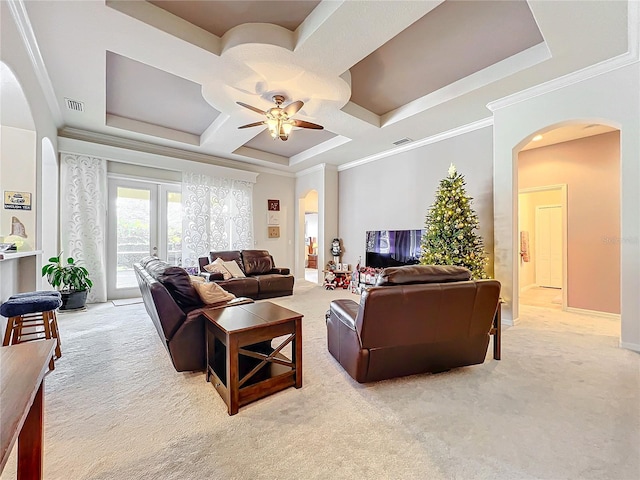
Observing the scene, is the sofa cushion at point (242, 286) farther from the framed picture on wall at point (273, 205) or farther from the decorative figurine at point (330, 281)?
the framed picture on wall at point (273, 205)

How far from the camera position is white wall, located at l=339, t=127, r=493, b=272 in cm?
459

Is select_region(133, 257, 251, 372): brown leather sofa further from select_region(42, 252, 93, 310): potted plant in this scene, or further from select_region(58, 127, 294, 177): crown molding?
select_region(58, 127, 294, 177): crown molding

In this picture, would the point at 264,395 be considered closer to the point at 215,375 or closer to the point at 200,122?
the point at 215,375

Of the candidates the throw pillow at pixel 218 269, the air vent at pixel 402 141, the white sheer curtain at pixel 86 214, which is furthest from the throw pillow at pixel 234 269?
the air vent at pixel 402 141

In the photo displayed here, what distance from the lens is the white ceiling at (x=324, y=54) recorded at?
243 centimetres

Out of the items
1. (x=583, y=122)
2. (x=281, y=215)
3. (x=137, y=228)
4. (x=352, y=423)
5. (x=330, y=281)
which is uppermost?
(x=583, y=122)

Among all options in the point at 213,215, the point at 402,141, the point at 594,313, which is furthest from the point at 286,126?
the point at 594,313

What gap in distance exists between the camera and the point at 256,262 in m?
6.11

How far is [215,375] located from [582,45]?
4.54 meters

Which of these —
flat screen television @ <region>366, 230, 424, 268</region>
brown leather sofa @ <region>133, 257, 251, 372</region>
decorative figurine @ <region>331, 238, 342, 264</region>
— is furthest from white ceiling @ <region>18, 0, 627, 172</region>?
decorative figurine @ <region>331, 238, 342, 264</region>

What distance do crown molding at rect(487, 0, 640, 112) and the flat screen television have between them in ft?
7.86

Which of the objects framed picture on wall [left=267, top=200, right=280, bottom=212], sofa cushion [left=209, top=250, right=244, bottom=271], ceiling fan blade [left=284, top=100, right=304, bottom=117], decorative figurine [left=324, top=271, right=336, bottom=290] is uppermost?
ceiling fan blade [left=284, top=100, right=304, bottom=117]

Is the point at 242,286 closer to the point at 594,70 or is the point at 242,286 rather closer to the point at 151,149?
the point at 151,149

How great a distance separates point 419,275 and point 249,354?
56.1 inches
